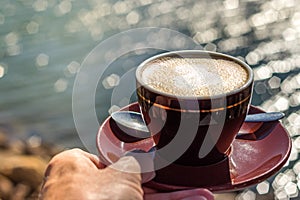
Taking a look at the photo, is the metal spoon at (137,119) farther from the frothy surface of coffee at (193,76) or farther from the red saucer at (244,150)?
the frothy surface of coffee at (193,76)

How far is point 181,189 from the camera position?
112 centimetres

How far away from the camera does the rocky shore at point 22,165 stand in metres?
4.12

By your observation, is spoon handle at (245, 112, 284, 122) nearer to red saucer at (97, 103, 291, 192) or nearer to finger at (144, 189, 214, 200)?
red saucer at (97, 103, 291, 192)

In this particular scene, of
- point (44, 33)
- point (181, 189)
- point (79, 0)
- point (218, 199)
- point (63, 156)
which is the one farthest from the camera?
point (79, 0)

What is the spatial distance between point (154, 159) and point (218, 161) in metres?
0.15

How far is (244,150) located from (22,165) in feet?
11.2

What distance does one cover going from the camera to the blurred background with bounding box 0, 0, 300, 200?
5.09 m

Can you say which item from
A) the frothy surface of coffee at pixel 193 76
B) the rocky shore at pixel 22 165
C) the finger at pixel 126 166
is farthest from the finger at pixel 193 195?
the rocky shore at pixel 22 165

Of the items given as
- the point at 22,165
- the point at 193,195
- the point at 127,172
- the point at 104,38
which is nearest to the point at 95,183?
the point at 127,172

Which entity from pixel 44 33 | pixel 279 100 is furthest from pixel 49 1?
pixel 279 100

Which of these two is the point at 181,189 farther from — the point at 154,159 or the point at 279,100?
the point at 279,100

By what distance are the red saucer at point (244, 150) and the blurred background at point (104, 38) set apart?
296 centimetres

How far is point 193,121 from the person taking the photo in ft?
3.73

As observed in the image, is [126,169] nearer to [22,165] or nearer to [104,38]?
[22,165]
